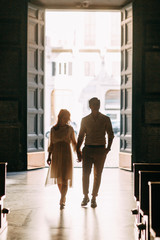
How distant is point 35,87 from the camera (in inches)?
380

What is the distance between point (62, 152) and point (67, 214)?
0.86 meters

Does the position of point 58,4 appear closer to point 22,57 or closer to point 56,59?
point 22,57

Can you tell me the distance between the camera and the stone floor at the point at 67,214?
4.31 metres

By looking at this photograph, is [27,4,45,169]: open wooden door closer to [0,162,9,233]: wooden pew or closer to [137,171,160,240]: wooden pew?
[0,162,9,233]: wooden pew

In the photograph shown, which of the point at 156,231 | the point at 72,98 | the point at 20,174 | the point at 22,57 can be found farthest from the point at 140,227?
the point at 72,98

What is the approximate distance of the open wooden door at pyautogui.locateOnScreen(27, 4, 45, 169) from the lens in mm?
9492

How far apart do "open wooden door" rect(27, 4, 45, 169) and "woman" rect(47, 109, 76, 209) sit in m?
3.91

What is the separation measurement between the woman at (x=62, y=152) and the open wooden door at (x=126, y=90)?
13.3ft

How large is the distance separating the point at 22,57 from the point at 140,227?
6359mm

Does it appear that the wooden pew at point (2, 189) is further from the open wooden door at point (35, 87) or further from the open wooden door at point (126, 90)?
the open wooden door at point (126, 90)

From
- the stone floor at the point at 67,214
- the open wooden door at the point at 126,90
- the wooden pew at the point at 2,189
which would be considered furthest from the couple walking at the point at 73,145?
the open wooden door at the point at 126,90

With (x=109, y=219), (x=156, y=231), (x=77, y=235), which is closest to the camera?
(x=156, y=231)

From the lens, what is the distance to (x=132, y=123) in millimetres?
9359

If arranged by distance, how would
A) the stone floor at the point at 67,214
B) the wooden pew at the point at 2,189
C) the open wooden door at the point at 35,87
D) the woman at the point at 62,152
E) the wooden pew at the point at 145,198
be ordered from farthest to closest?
the open wooden door at the point at 35,87 → the woman at the point at 62,152 → the wooden pew at the point at 2,189 → the stone floor at the point at 67,214 → the wooden pew at the point at 145,198
